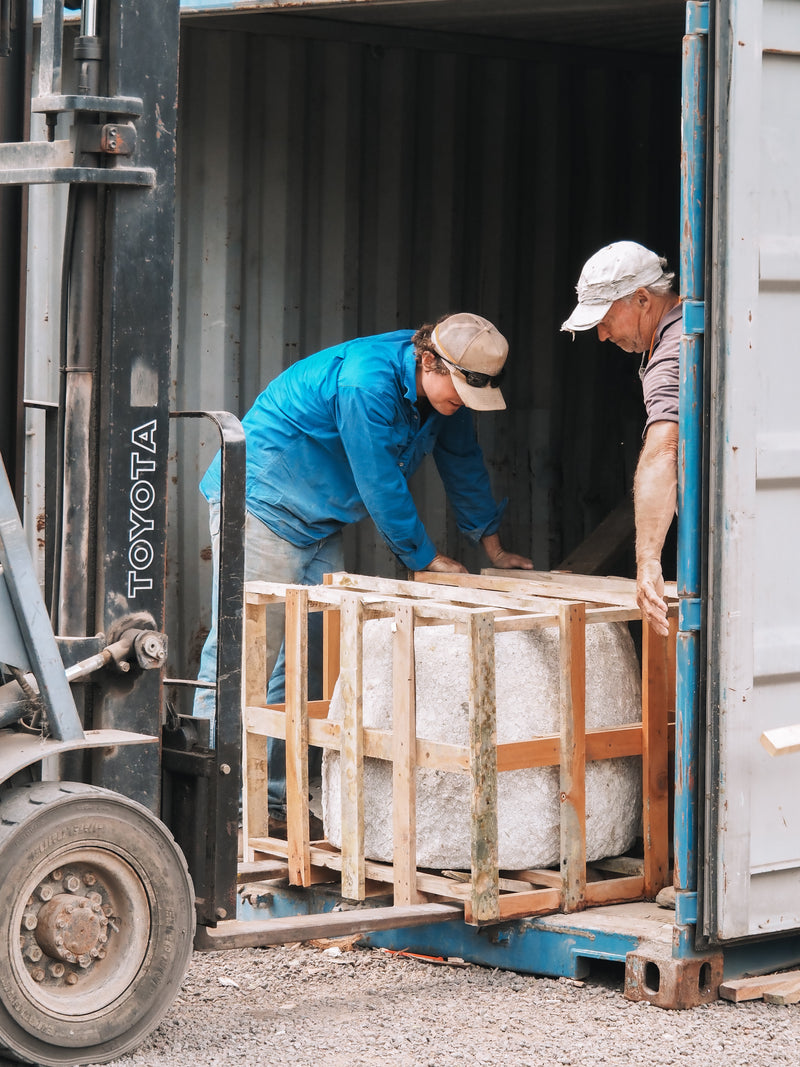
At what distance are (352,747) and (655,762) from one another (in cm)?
105

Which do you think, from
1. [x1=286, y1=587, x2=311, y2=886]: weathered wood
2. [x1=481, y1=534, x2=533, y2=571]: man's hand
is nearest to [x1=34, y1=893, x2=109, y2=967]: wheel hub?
[x1=286, y1=587, x2=311, y2=886]: weathered wood

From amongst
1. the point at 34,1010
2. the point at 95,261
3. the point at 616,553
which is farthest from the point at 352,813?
the point at 616,553

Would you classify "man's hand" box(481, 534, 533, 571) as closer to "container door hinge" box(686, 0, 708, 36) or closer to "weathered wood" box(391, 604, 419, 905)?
"weathered wood" box(391, 604, 419, 905)

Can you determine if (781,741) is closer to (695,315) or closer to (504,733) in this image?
(504,733)

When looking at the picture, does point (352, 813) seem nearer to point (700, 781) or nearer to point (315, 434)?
point (700, 781)

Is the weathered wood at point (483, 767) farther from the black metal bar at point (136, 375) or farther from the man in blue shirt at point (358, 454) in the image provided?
the man in blue shirt at point (358, 454)

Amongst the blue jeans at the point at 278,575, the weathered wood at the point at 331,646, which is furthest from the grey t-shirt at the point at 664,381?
the blue jeans at the point at 278,575

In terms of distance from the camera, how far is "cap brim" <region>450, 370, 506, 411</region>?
614 cm

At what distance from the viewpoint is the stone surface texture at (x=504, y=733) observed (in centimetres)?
522

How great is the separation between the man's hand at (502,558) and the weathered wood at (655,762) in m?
1.29

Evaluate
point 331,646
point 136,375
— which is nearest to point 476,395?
point 331,646

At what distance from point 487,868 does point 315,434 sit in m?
2.21

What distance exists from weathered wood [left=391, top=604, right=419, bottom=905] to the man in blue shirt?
3.71ft

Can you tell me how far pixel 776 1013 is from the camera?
480cm
